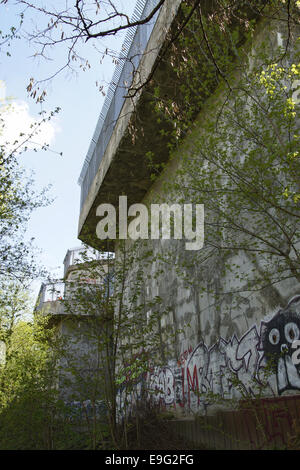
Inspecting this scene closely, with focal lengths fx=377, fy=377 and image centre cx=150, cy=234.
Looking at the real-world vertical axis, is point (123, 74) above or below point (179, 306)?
above

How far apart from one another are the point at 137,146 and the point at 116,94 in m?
3.10

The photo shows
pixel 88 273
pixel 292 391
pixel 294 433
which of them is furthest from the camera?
pixel 88 273

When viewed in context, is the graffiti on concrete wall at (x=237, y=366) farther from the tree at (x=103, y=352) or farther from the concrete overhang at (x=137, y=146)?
the concrete overhang at (x=137, y=146)

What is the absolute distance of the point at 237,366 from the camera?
6898 mm

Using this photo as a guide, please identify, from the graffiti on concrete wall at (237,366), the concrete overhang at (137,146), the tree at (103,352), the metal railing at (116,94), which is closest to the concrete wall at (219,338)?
the graffiti on concrete wall at (237,366)

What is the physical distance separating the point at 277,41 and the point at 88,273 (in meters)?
5.47

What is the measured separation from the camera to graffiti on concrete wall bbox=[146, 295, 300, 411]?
569 cm

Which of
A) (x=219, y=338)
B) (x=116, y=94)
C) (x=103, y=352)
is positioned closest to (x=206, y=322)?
(x=219, y=338)

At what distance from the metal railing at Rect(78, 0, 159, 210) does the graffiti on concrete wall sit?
5206 mm

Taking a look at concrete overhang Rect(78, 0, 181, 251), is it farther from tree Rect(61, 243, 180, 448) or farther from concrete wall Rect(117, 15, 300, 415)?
concrete wall Rect(117, 15, 300, 415)

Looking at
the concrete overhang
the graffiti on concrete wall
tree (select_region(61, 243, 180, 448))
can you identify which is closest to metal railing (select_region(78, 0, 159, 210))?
the concrete overhang

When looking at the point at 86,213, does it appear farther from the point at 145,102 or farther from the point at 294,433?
the point at 294,433

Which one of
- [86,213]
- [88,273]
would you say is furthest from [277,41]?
[86,213]
